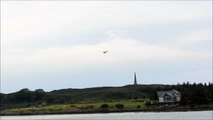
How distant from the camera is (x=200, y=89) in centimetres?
9706

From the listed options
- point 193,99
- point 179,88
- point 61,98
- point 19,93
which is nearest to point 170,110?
point 193,99

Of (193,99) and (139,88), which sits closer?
(193,99)

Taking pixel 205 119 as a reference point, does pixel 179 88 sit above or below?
above

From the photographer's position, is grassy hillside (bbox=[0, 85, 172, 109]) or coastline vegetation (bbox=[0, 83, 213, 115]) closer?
coastline vegetation (bbox=[0, 83, 213, 115])

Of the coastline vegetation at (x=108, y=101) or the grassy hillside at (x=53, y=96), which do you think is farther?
the grassy hillside at (x=53, y=96)

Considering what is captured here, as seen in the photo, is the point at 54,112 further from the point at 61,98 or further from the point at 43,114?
the point at 61,98

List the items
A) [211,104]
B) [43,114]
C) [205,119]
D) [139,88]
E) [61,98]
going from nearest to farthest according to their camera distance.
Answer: [205,119] → [211,104] → [43,114] → [61,98] → [139,88]

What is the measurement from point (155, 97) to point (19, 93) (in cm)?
Result: 6691

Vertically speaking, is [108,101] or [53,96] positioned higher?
[53,96]

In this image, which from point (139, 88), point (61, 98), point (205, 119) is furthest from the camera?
point (139, 88)

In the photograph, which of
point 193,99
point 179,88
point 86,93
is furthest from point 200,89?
point 86,93

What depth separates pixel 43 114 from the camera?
118562 millimetres

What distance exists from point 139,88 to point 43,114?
66.1 m

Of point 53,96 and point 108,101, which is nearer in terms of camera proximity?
point 108,101
